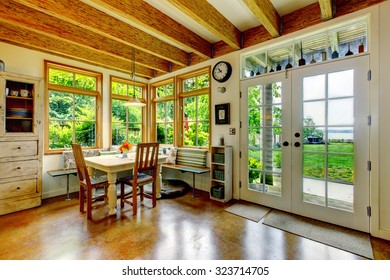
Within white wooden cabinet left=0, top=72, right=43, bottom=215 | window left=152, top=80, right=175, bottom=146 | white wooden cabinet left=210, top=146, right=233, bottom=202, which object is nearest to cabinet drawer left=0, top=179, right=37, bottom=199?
white wooden cabinet left=0, top=72, right=43, bottom=215

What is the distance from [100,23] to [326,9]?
287 centimetres

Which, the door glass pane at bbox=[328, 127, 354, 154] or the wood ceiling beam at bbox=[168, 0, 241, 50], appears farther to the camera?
the door glass pane at bbox=[328, 127, 354, 154]

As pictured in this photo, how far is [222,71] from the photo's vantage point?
347cm

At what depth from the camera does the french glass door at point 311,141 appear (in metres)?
2.26

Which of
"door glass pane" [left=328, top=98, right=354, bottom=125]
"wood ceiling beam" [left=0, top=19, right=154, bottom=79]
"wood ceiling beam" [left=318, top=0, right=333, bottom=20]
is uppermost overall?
"wood ceiling beam" [left=0, top=19, right=154, bottom=79]

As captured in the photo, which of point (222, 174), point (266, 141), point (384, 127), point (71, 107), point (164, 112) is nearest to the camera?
point (384, 127)

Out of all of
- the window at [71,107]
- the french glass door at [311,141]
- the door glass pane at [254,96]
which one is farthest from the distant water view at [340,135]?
the window at [71,107]

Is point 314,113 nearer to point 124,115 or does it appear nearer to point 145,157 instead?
point 145,157

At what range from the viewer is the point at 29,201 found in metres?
2.93

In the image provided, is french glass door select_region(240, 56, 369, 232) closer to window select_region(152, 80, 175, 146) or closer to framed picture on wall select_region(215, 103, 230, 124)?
framed picture on wall select_region(215, 103, 230, 124)

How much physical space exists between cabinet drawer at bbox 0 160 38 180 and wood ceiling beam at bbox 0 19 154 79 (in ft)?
6.12

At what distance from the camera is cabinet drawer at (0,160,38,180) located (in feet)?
8.97

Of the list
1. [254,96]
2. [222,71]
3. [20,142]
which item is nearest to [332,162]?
[254,96]
